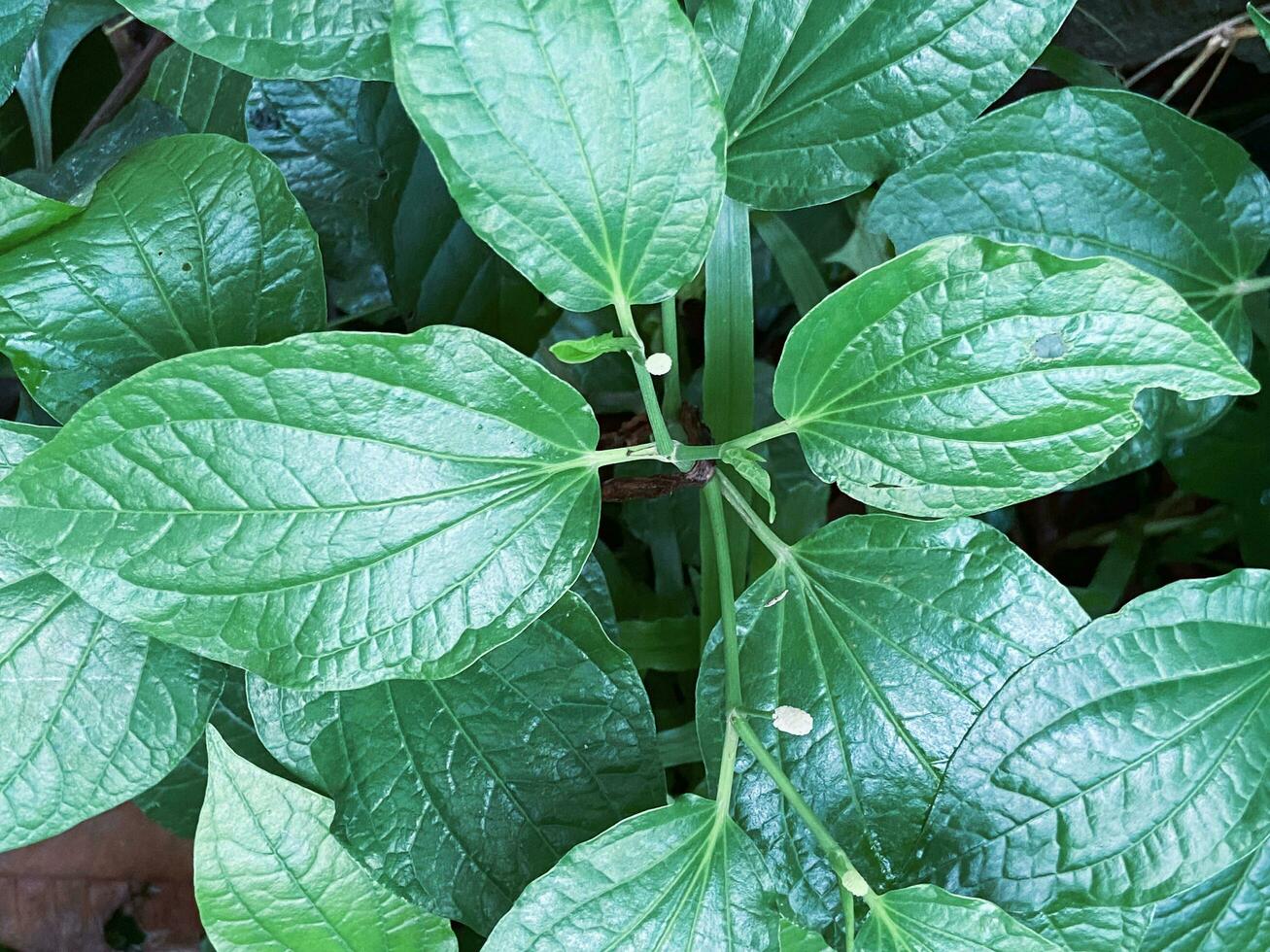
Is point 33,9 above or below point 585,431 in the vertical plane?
above

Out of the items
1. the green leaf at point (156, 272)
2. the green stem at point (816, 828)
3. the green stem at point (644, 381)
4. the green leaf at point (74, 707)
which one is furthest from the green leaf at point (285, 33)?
the green stem at point (816, 828)

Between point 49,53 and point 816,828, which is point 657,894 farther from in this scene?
point 49,53

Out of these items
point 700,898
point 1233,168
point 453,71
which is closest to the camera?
point 453,71

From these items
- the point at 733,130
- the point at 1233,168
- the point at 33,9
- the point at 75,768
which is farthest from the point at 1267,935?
the point at 33,9

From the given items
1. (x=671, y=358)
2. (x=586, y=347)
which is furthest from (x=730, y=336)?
(x=586, y=347)

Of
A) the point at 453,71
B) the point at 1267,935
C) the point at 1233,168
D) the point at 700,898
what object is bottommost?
the point at 1267,935

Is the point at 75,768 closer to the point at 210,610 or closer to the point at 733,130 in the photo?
the point at 210,610
